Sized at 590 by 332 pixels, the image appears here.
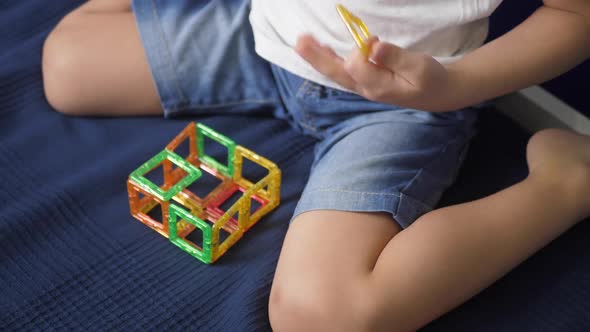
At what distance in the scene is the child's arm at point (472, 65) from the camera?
2.37 feet

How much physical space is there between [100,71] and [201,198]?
8.9 inches

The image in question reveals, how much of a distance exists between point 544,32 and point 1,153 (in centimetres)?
69

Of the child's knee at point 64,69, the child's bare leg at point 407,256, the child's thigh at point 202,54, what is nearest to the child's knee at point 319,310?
the child's bare leg at point 407,256

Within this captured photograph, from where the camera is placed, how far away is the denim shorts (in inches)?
33.7

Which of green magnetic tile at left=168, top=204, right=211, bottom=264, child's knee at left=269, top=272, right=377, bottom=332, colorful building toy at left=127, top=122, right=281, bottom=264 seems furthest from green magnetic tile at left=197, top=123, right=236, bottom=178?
child's knee at left=269, top=272, right=377, bottom=332

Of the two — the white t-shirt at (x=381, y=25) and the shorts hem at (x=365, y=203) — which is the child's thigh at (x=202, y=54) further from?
the shorts hem at (x=365, y=203)

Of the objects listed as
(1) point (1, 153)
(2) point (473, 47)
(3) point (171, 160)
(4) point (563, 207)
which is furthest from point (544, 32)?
(1) point (1, 153)

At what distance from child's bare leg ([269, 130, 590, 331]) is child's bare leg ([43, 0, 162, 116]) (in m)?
0.32

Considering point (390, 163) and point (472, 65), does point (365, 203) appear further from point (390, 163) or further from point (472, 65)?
point (472, 65)

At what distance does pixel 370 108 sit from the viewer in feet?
3.04

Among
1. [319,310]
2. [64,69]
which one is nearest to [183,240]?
[319,310]

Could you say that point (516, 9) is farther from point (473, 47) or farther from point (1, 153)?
point (1, 153)

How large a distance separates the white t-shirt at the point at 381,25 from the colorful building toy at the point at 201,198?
5.3 inches

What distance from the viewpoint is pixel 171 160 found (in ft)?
3.03
